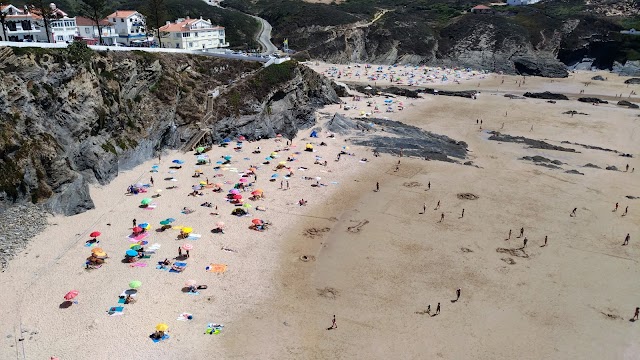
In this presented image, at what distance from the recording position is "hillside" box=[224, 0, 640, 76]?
10719 cm

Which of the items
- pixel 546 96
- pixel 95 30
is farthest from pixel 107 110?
pixel 546 96

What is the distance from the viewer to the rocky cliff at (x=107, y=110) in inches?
1358

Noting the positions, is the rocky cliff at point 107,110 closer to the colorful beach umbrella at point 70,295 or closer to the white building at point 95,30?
the colorful beach umbrella at point 70,295

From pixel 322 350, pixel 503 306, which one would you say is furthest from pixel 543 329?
pixel 322 350

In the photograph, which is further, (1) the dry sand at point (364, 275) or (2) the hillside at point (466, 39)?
(2) the hillside at point (466, 39)

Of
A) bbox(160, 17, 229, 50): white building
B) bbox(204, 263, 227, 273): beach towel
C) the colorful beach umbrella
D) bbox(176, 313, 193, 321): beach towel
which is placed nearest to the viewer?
bbox(176, 313, 193, 321): beach towel

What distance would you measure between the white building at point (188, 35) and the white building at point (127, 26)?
11.8 feet

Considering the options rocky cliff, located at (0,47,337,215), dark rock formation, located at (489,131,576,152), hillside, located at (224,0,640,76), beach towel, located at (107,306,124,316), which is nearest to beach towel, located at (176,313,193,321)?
beach towel, located at (107,306,124,316)

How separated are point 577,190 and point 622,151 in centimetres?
1687

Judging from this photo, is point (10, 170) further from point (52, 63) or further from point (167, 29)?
point (167, 29)

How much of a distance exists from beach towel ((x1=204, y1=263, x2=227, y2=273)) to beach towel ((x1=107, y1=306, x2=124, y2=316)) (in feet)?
18.0

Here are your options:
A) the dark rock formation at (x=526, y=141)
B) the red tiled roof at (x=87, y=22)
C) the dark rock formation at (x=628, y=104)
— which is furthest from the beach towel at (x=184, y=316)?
the dark rock formation at (x=628, y=104)

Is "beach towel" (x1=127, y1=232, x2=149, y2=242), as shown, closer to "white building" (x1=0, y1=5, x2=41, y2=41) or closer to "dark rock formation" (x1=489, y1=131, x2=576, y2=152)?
"white building" (x1=0, y1=5, x2=41, y2=41)

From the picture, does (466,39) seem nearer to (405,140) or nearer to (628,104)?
(628,104)
